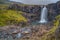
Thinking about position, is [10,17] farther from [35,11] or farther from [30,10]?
[35,11]

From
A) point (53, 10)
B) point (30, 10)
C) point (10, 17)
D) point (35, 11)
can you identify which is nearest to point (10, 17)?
point (10, 17)

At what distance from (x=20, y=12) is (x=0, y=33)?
1895 centimetres

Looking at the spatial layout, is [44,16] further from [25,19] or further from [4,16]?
[4,16]

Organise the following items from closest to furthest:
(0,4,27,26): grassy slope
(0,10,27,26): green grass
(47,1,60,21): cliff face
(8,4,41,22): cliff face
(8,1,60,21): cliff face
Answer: (0,10,27,26): green grass → (0,4,27,26): grassy slope → (8,1,60,21): cliff face → (8,4,41,22): cliff face → (47,1,60,21): cliff face

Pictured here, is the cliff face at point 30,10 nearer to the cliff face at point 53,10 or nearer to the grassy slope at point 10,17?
the grassy slope at point 10,17

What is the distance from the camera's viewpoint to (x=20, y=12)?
176ft

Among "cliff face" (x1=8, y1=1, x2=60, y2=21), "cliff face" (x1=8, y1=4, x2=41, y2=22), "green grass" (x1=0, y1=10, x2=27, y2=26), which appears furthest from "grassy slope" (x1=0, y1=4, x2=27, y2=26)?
"cliff face" (x1=8, y1=1, x2=60, y2=21)

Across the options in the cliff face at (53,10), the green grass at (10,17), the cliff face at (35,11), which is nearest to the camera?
the green grass at (10,17)

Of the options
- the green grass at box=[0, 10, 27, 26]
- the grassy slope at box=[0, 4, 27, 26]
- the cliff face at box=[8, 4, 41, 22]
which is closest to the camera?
the green grass at box=[0, 10, 27, 26]

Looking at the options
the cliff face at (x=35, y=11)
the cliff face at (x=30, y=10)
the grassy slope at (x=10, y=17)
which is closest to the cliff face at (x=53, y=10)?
the cliff face at (x=35, y=11)

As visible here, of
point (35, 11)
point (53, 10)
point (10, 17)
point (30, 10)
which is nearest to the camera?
point (10, 17)

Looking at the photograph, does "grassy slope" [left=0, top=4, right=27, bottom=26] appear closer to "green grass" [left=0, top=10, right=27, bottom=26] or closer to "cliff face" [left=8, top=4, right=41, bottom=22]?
"green grass" [left=0, top=10, right=27, bottom=26]

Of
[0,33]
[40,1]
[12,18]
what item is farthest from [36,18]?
[40,1]

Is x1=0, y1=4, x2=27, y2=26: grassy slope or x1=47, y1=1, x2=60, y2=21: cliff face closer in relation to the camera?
x1=0, y1=4, x2=27, y2=26: grassy slope
